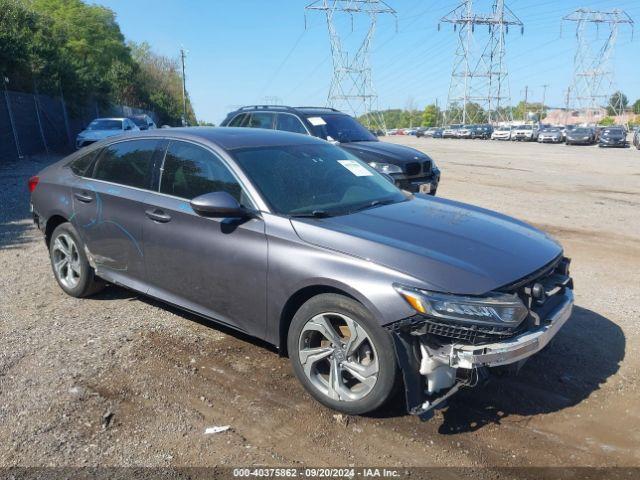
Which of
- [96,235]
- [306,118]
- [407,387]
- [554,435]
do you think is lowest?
[554,435]

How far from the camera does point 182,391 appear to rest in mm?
3854

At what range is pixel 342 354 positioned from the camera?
3.48 m

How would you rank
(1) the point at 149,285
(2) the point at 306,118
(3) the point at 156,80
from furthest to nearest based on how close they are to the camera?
(3) the point at 156,80, (2) the point at 306,118, (1) the point at 149,285

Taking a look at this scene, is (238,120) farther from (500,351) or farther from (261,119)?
(500,351)

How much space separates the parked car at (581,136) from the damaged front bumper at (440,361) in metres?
45.8

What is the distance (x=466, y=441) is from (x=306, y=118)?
7.85 metres

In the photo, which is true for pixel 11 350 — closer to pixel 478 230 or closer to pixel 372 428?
pixel 372 428

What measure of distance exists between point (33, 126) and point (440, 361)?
22.2 meters

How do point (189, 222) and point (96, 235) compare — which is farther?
point (96, 235)

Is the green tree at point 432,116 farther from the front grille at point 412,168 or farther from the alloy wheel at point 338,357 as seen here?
the alloy wheel at point 338,357

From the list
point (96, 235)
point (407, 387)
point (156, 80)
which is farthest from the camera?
point (156, 80)

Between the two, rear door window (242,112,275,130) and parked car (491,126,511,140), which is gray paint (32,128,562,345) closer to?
rear door window (242,112,275,130)

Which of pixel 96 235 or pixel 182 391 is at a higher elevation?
pixel 96 235

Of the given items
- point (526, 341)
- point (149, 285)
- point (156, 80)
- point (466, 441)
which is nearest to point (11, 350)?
point (149, 285)
